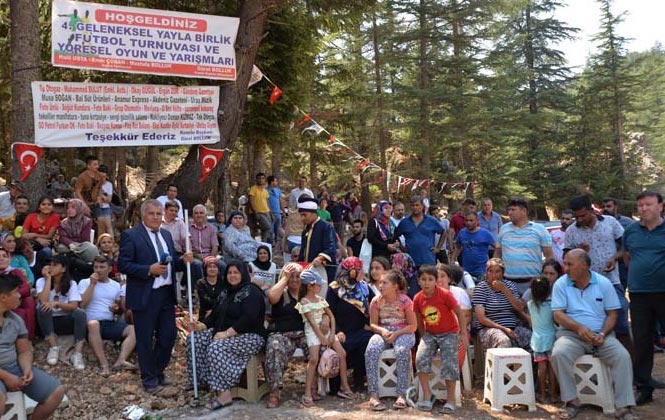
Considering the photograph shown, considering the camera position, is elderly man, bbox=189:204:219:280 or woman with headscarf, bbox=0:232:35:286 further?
elderly man, bbox=189:204:219:280

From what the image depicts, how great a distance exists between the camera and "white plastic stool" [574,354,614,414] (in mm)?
4855

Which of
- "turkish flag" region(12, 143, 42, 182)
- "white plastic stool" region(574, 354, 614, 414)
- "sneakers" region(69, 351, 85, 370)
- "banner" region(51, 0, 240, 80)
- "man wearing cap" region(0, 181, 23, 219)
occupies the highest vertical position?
"banner" region(51, 0, 240, 80)

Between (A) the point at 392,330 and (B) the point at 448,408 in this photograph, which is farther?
(A) the point at 392,330

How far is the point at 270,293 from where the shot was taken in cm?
557

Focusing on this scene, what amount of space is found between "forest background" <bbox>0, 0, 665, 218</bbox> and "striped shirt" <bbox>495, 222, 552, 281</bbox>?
190 inches

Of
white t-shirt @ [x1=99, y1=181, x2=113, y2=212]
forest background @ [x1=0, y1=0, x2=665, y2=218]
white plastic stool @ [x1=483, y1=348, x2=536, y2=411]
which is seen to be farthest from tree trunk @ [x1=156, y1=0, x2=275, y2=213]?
white plastic stool @ [x1=483, y1=348, x2=536, y2=411]

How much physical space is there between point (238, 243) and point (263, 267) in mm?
664

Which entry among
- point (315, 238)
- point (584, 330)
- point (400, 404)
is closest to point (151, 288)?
point (315, 238)

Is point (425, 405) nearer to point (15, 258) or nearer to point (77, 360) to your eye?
point (77, 360)

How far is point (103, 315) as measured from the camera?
5941 mm

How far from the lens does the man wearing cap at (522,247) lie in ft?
19.7

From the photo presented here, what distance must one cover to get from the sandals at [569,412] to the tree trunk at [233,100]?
→ 5991mm

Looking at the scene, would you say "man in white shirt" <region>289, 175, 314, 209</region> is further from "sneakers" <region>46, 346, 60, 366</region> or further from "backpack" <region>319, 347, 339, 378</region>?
"backpack" <region>319, 347, 339, 378</region>

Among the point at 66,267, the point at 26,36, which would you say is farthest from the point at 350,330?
the point at 26,36
